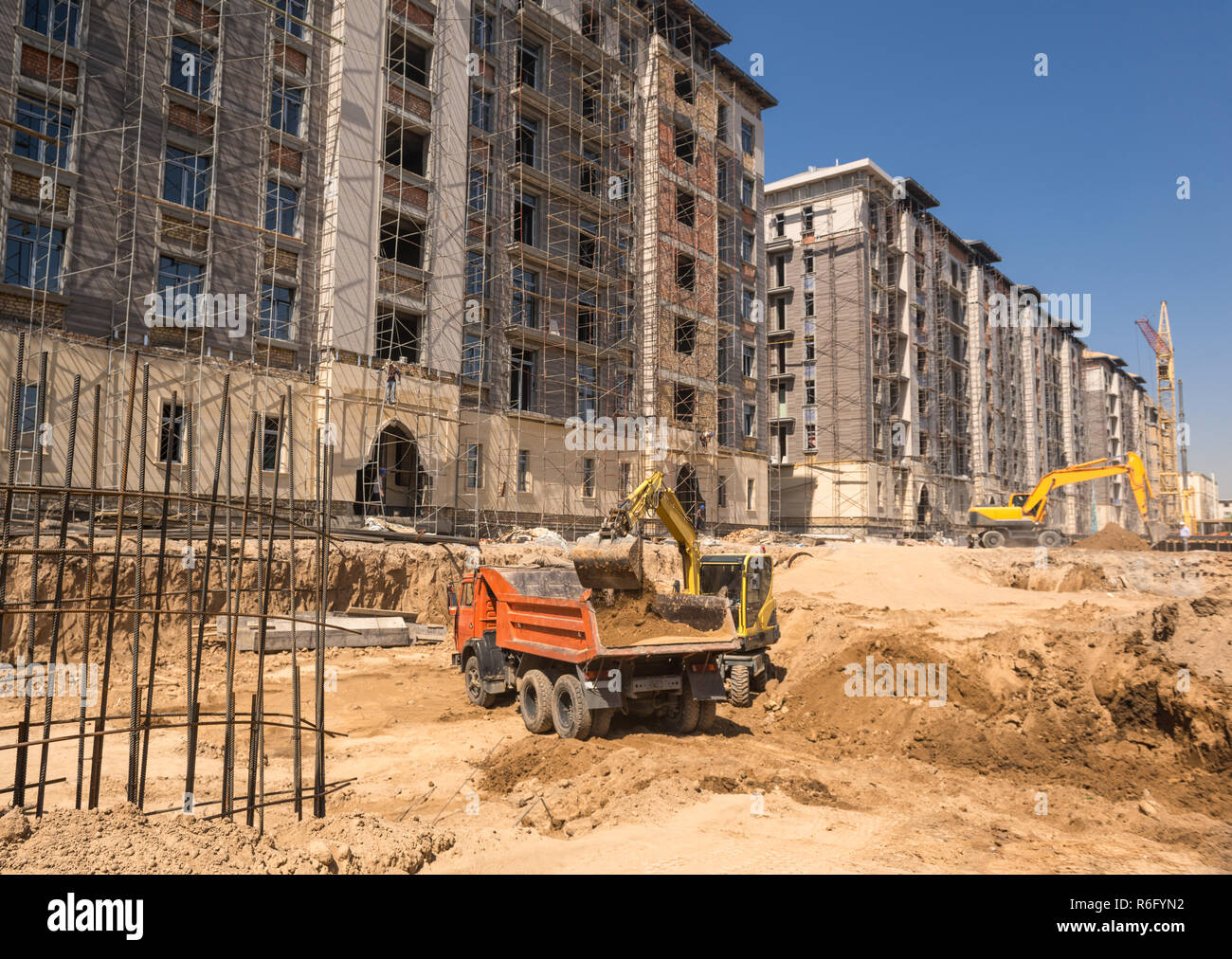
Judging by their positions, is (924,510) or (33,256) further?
(924,510)

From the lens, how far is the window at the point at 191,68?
853 inches

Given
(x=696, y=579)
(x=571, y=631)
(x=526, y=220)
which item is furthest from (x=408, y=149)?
(x=571, y=631)

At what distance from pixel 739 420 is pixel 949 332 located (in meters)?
28.9

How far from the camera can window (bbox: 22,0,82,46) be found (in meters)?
19.2

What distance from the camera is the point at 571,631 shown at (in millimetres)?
9914

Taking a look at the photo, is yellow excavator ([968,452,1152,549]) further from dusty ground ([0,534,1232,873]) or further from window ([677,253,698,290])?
dusty ground ([0,534,1232,873])

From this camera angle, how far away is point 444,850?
650 centimetres

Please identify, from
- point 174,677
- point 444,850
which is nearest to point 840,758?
point 444,850

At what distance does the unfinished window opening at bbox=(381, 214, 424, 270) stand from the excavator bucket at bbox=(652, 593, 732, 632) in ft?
63.4

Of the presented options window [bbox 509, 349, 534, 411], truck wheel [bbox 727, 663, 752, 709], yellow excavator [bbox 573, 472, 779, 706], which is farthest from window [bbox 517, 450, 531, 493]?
truck wheel [bbox 727, 663, 752, 709]

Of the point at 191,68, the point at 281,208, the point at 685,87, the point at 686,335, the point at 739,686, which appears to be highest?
the point at 685,87

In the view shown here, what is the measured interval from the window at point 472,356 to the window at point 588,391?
17.3 ft

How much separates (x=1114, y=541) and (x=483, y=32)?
35.8 m

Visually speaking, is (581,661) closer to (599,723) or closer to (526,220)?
(599,723)
